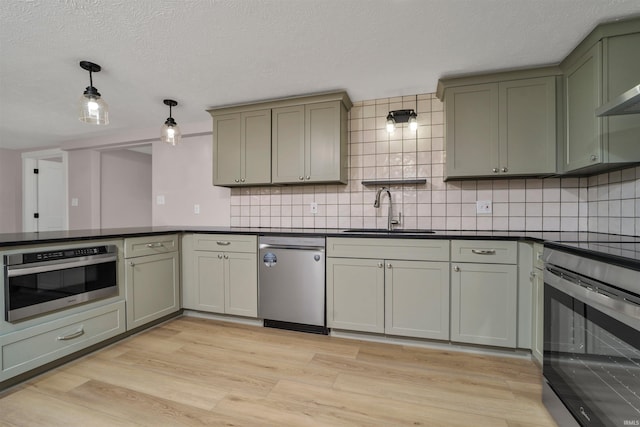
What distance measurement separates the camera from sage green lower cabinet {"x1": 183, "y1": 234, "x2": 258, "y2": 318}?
2.57 metres

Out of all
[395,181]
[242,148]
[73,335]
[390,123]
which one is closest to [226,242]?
[242,148]

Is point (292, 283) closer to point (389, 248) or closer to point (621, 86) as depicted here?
point (389, 248)

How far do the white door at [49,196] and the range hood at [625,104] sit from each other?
6795mm

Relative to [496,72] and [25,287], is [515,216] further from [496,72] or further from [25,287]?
[25,287]

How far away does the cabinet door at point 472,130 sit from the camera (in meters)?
2.25

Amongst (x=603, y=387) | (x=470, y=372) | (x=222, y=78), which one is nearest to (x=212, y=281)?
(x=222, y=78)

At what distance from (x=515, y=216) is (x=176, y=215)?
378 centimetres

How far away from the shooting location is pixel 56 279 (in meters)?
1.84

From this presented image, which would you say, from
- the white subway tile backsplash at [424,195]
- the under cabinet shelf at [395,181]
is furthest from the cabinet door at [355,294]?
the under cabinet shelf at [395,181]

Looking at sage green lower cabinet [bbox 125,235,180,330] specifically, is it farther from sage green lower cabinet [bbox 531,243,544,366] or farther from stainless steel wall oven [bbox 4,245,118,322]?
sage green lower cabinet [bbox 531,243,544,366]

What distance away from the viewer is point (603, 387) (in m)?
1.04

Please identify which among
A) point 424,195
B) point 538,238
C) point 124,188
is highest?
point 124,188

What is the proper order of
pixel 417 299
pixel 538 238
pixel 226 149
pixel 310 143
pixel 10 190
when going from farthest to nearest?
pixel 10 190, pixel 226 149, pixel 310 143, pixel 417 299, pixel 538 238

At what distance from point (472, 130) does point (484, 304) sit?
1.36 metres
